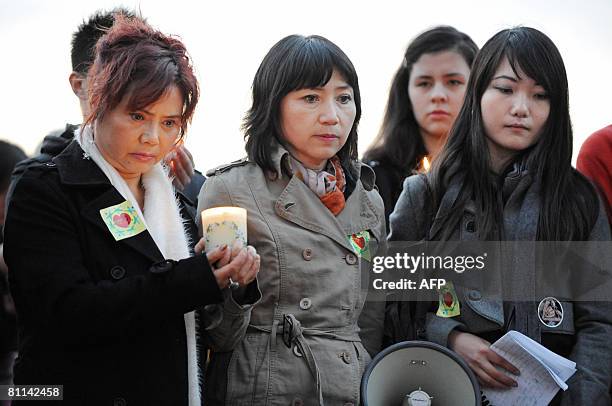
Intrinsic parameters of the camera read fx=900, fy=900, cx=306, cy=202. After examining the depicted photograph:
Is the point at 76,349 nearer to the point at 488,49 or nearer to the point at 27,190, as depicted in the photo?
the point at 27,190

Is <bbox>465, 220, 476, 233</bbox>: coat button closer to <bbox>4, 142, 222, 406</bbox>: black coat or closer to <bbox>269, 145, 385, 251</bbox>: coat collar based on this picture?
<bbox>269, 145, 385, 251</bbox>: coat collar

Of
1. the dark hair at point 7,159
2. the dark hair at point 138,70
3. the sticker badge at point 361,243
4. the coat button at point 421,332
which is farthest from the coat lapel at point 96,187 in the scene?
the dark hair at point 7,159

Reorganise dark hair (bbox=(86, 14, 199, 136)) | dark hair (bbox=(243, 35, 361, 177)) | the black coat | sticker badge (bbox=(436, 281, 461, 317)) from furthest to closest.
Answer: sticker badge (bbox=(436, 281, 461, 317))
dark hair (bbox=(243, 35, 361, 177))
dark hair (bbox=(86, 14, 199, 136))
the black coat

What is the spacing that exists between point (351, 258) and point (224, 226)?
0.73 meters

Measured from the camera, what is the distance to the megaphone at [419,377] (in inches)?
120

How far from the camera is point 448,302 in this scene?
3.46 m

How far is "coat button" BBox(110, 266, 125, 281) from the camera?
2.76 metres

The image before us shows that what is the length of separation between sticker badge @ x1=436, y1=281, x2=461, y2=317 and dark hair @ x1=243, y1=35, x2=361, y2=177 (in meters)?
0.81

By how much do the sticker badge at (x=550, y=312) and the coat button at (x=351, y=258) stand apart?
714 mm

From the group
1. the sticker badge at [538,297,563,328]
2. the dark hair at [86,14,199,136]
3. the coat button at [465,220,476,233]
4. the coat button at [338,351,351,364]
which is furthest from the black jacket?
the sticker badge at [538,297,563,328]

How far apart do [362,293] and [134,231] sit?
37.1 inches

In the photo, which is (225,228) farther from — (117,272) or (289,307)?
(289,307)

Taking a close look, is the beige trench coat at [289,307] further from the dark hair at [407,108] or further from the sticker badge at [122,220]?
the dark hair at [407,108]

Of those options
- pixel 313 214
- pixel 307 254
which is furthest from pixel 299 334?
pixel 313 214
